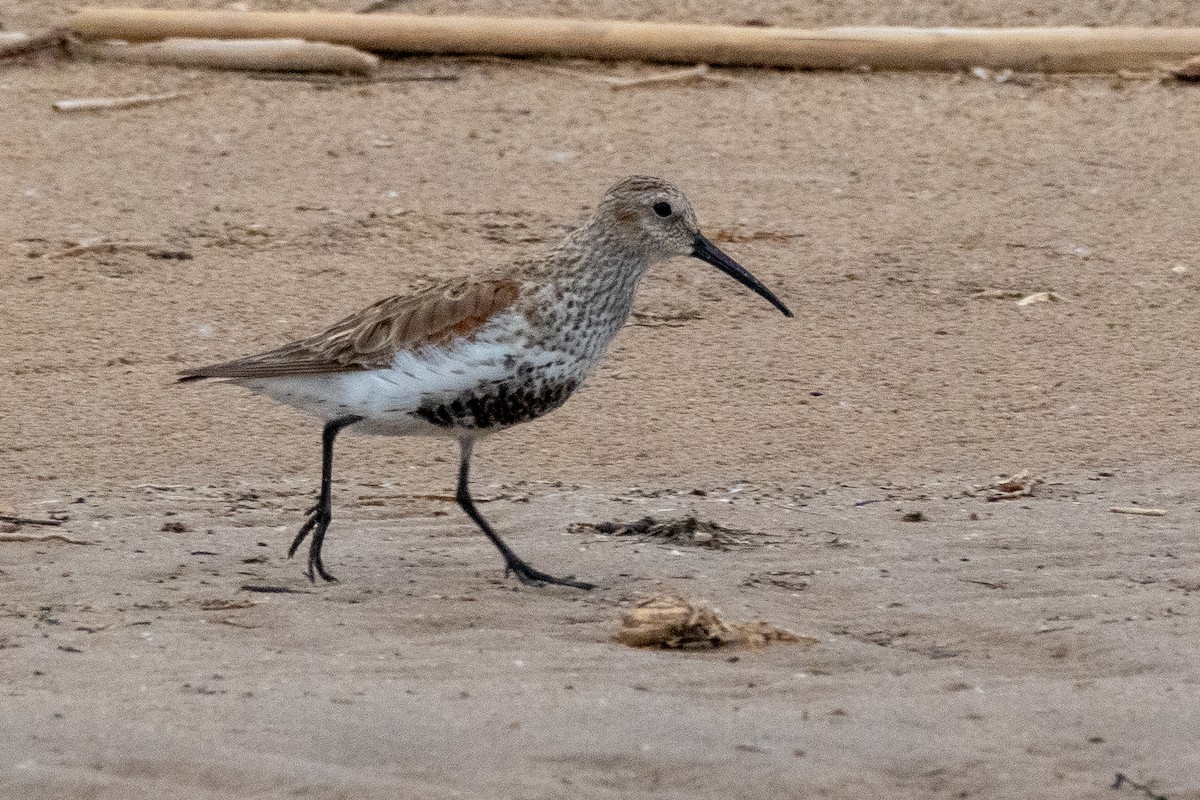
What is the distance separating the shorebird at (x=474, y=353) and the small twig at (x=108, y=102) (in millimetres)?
4821

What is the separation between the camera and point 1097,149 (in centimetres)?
1166

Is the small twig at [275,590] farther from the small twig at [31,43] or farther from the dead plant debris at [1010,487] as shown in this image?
the small twig at [31,43]

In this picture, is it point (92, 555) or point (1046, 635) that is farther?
point (92, 555)

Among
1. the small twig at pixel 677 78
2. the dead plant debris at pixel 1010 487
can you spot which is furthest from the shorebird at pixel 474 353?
the small twig at pixel 677 78

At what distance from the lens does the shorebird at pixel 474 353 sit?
6.61m

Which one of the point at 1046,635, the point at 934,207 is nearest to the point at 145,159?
the point at 934,207

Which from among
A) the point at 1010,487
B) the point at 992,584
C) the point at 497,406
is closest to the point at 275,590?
the point at 497,406

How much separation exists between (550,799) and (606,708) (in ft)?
1.74

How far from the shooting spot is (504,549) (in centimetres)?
682

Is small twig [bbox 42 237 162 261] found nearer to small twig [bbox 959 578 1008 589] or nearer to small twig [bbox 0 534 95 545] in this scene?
small twig [bbox 0 534 95 545]

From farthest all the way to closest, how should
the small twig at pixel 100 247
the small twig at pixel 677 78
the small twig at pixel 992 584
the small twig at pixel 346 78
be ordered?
the small twig at pixel 677 78 < the small twig at pixel 346 78 < the small twig at pixel 100 247 < the small twig at pixel 992 584

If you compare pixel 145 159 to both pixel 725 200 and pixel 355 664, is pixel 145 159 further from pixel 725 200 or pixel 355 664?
pixel 355 664

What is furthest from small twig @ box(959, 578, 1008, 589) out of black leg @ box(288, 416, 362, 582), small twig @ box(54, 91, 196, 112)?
small twig @ box(54, 91, 196, 112)

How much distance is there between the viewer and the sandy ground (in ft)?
17.2
